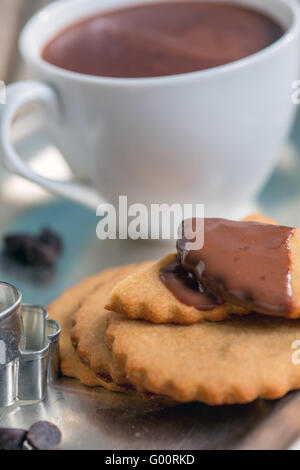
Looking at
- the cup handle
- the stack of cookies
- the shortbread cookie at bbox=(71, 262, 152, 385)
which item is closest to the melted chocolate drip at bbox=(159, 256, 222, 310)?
the stack of cookies

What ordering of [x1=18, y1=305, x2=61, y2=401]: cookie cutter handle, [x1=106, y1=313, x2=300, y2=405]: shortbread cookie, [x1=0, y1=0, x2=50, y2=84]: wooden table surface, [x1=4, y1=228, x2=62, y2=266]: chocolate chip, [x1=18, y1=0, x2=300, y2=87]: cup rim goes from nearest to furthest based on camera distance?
[x1=106, y1=313, x2=300, y2=405]: shortbread cookie < [x1=18, y1=305, x2=61, y2=401]: cookie cutter handle < [x1=18, y1=0, x2=300, y2=87]: cup rim < [x1=4, y1=228, x2=62, y2=266]: chocolate chip < [x1=0, y1=0, x2=50, y2=84]: wooden table surface

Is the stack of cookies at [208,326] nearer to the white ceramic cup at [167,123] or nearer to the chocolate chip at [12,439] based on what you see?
the chocolate chip at [12,439]

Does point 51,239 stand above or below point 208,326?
below

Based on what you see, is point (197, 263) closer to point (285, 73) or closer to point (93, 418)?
point (93, 418)

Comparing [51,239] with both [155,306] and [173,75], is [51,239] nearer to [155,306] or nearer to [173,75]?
[173,75]

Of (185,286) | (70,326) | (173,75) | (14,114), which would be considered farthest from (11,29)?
(185,286)

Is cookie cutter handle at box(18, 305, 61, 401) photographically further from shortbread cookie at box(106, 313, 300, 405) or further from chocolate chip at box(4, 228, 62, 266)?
chocolate chip at box(4, 228, 62, 266)
